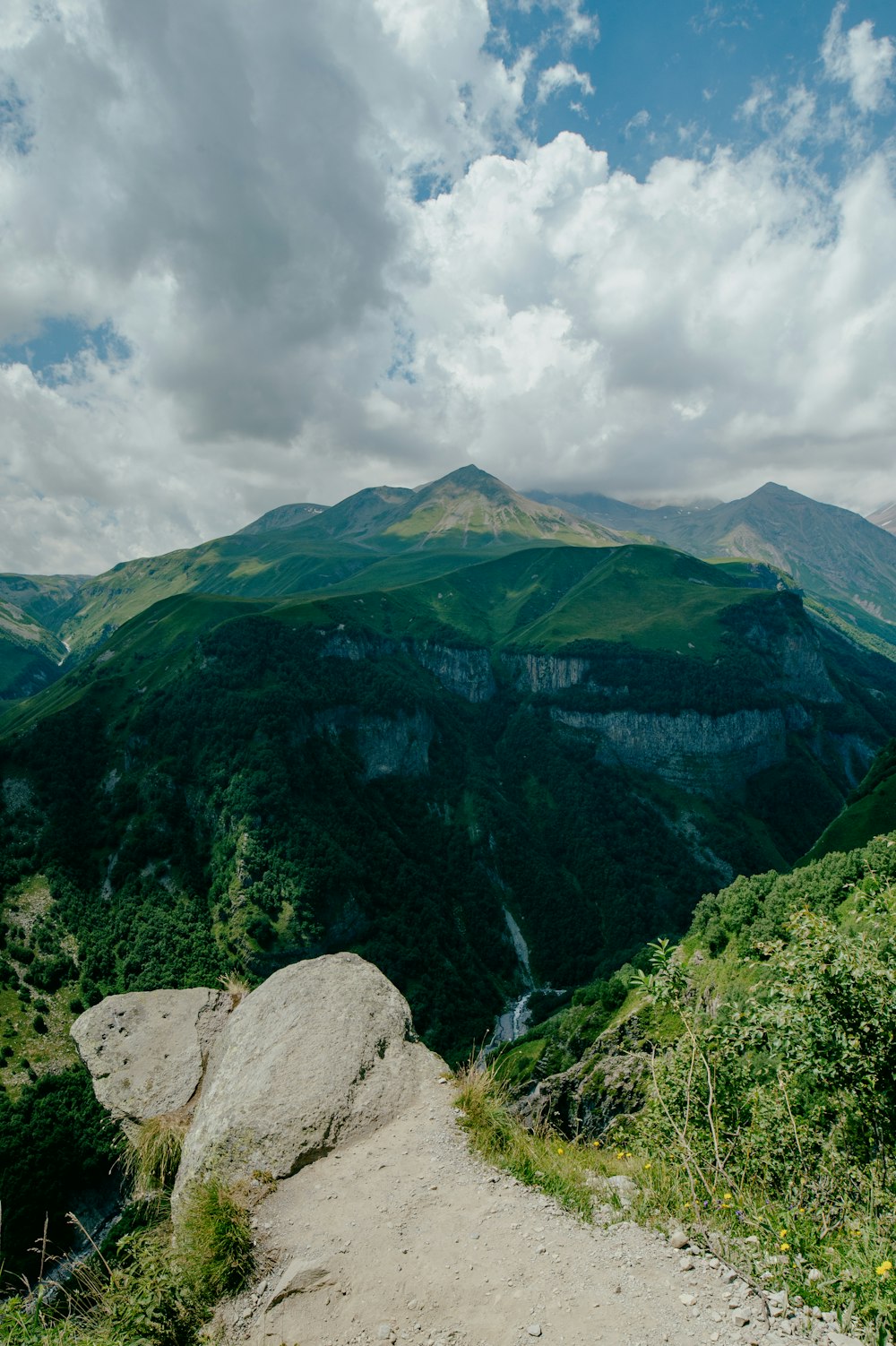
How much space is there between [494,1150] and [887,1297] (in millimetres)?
7044

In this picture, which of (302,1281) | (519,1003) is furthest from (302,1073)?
(519,1003)

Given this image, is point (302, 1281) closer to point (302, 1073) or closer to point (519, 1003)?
point (302, 1073)

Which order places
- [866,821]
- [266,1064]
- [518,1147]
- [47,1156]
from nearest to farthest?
1. [518,1147]
2. [266,1064]
3. [47,1156]
4. [866,821]

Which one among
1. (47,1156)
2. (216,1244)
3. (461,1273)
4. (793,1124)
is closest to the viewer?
(461,1273)

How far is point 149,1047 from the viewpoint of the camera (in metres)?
17.7

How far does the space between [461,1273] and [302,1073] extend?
622 cm

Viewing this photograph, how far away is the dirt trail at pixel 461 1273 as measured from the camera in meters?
8.41

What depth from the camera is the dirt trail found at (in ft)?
27.6

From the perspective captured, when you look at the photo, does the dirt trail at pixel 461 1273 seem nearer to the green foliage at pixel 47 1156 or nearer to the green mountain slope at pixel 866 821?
the green mountain slope at pixel 866 821

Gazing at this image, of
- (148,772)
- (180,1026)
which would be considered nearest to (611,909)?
(148,772)

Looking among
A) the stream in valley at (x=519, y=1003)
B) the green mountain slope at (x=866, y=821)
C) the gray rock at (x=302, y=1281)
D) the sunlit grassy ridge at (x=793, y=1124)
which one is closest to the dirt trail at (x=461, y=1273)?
the gray rock at (x=302, y=1281)

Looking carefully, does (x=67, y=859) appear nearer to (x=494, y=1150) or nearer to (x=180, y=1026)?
(x=180, y=1026)

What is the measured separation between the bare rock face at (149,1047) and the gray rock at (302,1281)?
24.8ft

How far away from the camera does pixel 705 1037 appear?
13.8 m
